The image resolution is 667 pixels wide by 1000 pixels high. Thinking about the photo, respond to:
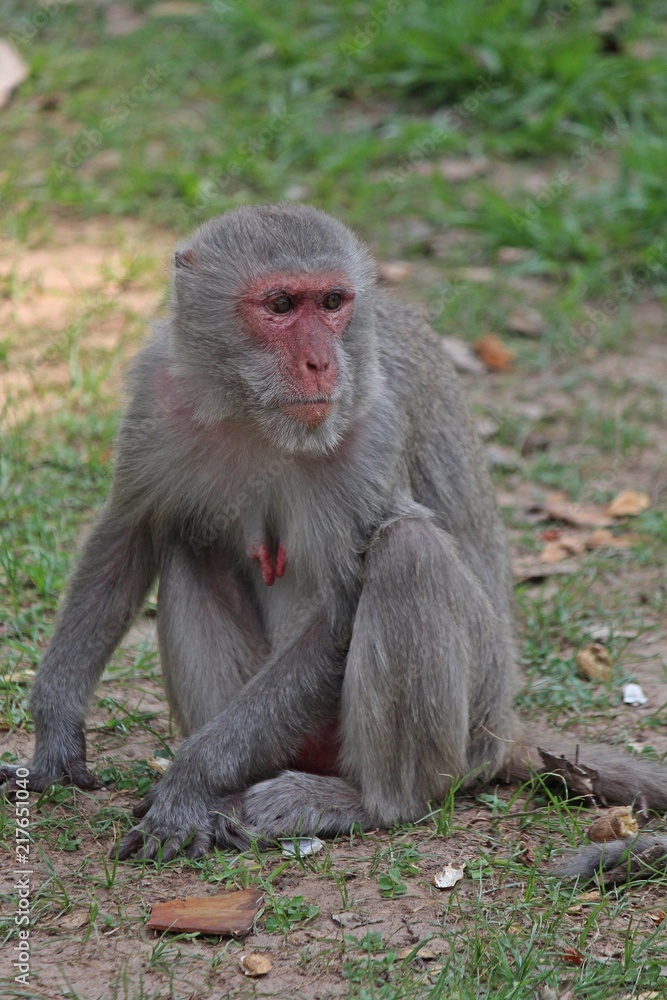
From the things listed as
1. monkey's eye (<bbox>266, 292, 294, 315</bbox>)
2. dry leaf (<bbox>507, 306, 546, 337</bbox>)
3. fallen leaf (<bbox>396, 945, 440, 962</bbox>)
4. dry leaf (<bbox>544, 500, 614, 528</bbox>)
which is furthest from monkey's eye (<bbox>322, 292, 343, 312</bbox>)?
dry leaf (<bbox>507, 306, 546, 337</bbox>)

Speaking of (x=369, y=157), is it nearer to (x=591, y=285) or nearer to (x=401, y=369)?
(x=591, y=285)

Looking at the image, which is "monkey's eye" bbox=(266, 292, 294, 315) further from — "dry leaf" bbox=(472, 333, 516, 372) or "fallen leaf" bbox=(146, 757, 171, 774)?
"dry leaf" bbox=(472, 333, 516, 372)

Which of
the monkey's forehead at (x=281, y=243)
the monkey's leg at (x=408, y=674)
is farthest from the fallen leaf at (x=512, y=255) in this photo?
the monkey's leg at (x=408, y=674)

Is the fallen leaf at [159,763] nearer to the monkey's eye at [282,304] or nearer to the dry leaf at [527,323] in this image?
the monkey's eye at [282,304]

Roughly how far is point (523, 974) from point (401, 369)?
2.25m

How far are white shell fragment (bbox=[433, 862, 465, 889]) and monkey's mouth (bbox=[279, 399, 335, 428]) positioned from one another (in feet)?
4.95

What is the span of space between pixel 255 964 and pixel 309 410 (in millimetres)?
1703

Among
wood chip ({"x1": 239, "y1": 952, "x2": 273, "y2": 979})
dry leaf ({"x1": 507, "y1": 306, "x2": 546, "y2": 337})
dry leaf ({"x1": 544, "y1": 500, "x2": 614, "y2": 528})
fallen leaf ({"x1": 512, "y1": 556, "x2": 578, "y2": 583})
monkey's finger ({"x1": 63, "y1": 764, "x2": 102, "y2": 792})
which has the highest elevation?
dry leaf ({"x1": 507, "y1": 306, "x2": 546, "y2": 337})

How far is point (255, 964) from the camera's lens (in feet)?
12.6

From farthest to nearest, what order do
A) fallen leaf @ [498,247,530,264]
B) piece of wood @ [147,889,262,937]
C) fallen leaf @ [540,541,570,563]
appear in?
fallen leaf @ [498,247,530,264], fallen leaf @ [540,541,570,563], piece of wood @ [147,889,262,937]

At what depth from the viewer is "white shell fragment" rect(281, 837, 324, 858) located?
452 cm

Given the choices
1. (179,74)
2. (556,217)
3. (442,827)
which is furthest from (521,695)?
(179,74)

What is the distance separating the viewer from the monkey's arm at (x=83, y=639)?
4801 mm

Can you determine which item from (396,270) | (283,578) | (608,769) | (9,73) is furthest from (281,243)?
(9,73)
